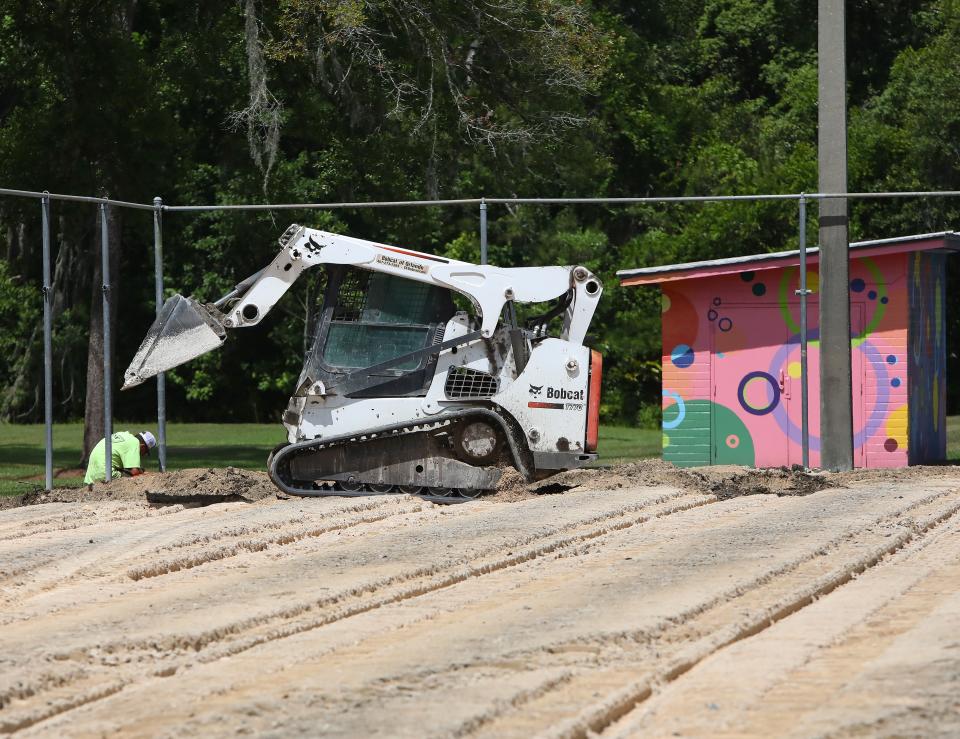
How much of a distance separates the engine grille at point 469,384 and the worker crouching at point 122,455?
125 inches

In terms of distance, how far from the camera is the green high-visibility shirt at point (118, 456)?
15180 millimetres

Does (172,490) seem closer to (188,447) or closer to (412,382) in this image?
(412,382)

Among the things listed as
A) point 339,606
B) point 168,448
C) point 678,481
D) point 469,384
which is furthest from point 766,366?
point 168,448

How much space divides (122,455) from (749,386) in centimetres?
712

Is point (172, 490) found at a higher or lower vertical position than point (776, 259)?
lower

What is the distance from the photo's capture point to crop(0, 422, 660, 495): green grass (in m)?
19.7

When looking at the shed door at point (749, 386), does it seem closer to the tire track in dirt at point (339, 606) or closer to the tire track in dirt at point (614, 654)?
the tire track in dirt at point (339, 606)

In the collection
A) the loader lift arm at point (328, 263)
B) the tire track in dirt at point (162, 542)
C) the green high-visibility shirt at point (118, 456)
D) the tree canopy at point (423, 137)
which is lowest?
the tire track in dirt at point (162, 542)

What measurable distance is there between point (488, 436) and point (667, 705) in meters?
7.67

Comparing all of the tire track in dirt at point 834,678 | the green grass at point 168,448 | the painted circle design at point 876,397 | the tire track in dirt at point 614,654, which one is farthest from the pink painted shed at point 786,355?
the tire track in dirt at point 834,678

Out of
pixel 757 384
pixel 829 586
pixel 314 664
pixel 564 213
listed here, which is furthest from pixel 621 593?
pixel 564 213

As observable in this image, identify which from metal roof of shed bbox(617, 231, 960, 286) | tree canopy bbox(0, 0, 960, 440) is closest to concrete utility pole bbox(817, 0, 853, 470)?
metal roof of shed bbox(617, 231, 960, 286)

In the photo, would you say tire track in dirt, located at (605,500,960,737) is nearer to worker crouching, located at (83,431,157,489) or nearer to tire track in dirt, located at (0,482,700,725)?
tire track in dirt, located at (0,482,700,725)

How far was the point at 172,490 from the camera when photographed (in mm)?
14188
